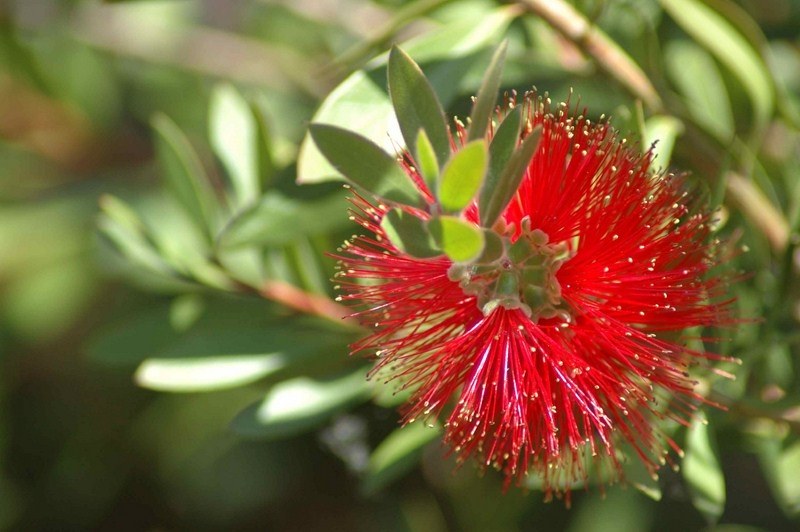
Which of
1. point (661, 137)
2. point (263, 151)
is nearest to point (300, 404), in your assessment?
point (263, 151)

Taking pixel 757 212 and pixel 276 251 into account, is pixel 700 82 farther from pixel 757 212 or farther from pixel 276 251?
pixel 276 251

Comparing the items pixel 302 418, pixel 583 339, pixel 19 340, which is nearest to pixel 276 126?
pixel 19 340

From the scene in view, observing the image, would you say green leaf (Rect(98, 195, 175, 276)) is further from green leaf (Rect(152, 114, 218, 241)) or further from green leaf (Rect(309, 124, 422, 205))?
green leaf (Rect(309, 124, 422, 205))

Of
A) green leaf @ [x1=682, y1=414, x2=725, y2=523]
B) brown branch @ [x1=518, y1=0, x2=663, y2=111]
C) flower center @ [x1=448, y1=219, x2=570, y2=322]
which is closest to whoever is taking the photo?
flower center @ [x1=448, y1=219, x2=570, y2=322]

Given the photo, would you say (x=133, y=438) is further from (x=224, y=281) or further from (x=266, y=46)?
(x=266, y=46)

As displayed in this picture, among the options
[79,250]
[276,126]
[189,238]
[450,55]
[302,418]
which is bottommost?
[79,250]

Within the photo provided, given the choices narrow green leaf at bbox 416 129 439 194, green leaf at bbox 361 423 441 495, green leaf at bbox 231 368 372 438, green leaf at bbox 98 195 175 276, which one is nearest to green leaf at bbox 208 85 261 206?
green leaf at bbox 98 195 175 276
